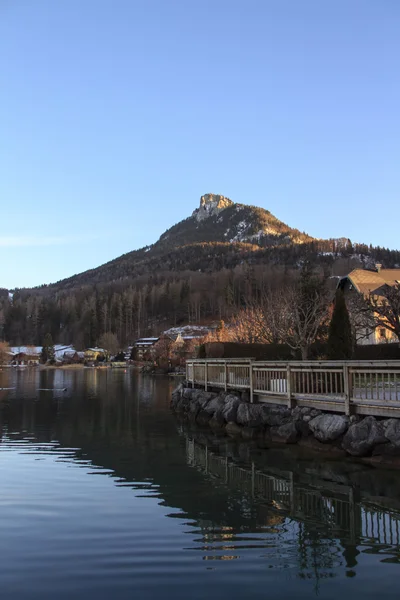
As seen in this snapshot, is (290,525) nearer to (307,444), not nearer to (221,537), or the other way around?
(221,537)

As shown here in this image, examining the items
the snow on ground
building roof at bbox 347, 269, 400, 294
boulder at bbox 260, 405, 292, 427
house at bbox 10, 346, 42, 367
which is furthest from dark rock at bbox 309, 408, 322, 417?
house at bbox 10, 346, 42, 367

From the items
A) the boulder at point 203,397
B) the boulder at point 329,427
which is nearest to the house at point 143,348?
the boulder at point 203,397

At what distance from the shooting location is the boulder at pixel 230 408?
16703 millimetres

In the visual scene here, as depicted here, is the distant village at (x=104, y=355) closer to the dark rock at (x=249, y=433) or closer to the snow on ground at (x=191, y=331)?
the snow on ground at (x=191, y=331)

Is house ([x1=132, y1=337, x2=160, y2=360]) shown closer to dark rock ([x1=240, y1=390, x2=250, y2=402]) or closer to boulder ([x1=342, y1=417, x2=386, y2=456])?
dark rock ([x1=240, y1=390, x2=250, y2=402])

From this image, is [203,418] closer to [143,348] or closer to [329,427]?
[329,427]

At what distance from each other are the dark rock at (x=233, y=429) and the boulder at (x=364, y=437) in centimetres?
493

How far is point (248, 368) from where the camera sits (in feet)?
57.8

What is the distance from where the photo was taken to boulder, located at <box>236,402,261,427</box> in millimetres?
15312

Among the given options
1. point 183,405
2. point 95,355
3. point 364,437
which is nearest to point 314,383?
point 364,437

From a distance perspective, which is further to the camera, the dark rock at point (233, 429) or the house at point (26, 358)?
the house at point (26, 358)

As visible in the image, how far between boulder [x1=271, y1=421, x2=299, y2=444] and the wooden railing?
2.54 ft

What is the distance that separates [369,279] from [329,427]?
4102 cm

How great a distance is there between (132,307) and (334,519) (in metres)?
158
